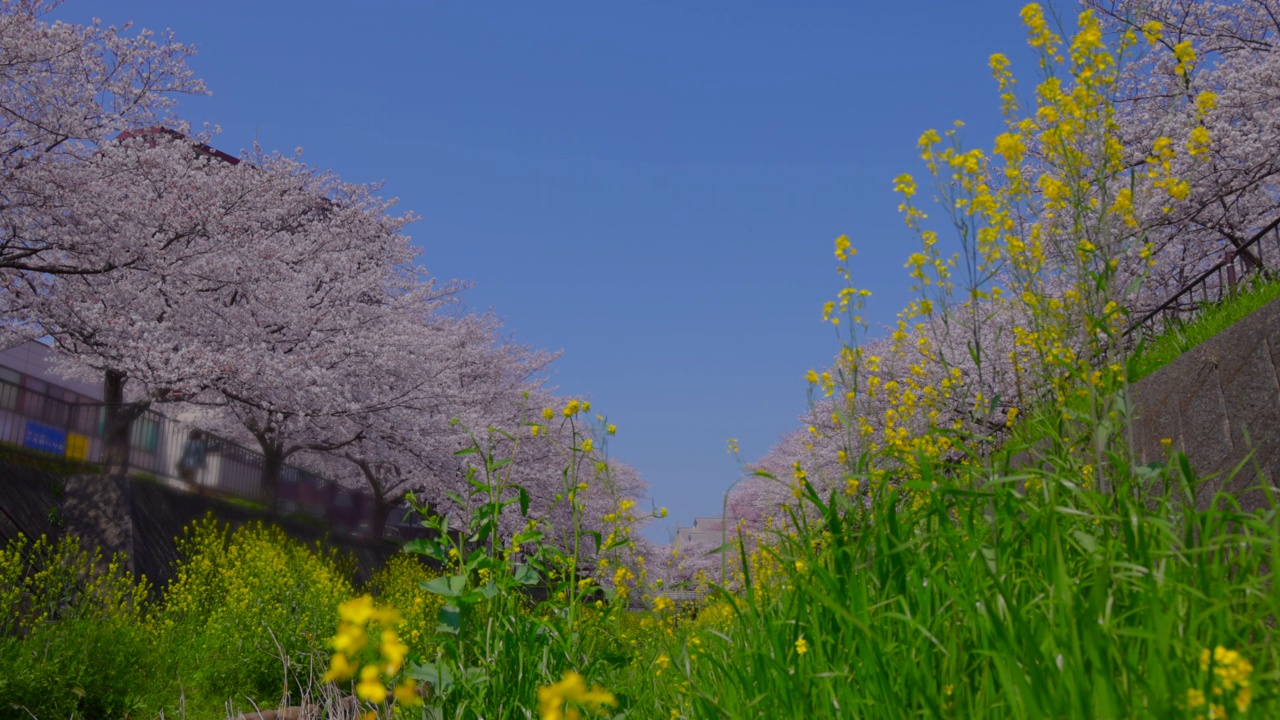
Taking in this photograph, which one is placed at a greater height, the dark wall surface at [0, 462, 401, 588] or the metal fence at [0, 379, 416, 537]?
Result: the metal fence at [0, 379, 416, 537]

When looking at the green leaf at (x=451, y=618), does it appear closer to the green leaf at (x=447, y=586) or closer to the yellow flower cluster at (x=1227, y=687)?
the green leaf at (x=447, y=586)

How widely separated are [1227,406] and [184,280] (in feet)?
49.2

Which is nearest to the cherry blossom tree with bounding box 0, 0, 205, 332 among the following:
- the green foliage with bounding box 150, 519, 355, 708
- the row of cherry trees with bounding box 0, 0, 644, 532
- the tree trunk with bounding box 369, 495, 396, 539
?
the row of cherry trees with bounding box 0, 0, 644, 532

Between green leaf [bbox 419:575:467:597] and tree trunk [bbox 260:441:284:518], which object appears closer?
green leaf [bbox 419:575:467:597]

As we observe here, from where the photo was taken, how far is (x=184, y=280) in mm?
15312

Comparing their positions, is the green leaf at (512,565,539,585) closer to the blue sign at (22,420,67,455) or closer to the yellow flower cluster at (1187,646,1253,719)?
the yellow flower cluster at (1187,646,1253,719)

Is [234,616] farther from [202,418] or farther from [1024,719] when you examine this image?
[202,418]

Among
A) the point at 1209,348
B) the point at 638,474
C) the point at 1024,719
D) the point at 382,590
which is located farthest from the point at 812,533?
the point at 638,474

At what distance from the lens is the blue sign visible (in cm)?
1523

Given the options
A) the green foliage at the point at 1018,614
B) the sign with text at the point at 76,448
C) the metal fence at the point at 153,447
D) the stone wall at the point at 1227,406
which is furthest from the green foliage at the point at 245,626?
the stone wall at the point at 1227,406

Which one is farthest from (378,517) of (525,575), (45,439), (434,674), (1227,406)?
(434,674)

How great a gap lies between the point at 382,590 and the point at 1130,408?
719 inches

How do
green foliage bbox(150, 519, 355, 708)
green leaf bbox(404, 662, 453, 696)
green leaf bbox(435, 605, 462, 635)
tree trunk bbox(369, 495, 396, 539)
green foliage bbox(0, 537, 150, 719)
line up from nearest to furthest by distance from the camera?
green leaf bbox(404, 662, 453, 696), green leaf bbox(435, 605, 462, 635), green foliage bbox(0, 537, 150, 719), green foliage bbox(150, 519, 355, 708), tree trunk bbox(369, 495, 396, 539)

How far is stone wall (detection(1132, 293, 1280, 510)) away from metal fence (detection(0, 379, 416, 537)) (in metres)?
9.25
